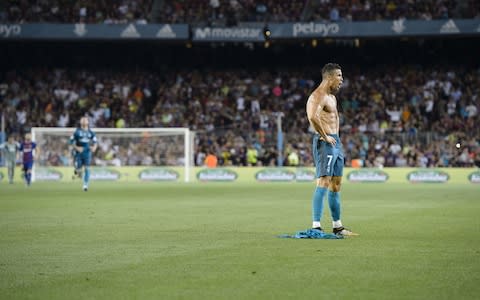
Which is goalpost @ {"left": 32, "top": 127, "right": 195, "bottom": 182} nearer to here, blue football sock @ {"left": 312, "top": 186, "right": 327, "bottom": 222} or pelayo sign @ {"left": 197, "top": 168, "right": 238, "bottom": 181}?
pelayo sign @ {"left": 197, "top": 168, "right": 238, "bottom": 181}

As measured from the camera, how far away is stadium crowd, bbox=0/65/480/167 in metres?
37.7

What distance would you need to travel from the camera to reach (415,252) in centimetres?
1077

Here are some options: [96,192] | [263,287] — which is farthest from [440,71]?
[263,287]

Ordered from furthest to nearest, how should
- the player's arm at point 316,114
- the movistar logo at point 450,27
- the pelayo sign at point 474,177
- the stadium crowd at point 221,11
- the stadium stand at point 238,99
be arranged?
1. the stadium crowd at point 221,11
2. the movistar logo at point 450,27
3. the stadium stand at point 238,99
4. the pelayo sign at point 474,177
5. the player's arm at point 316,114

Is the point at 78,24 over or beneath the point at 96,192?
over

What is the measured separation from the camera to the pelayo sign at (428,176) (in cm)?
3628

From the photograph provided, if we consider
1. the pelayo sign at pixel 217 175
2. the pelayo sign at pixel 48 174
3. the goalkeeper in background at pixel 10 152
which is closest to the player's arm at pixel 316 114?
the goalkeeper in background at pixel 10 152

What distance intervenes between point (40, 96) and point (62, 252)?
115ft

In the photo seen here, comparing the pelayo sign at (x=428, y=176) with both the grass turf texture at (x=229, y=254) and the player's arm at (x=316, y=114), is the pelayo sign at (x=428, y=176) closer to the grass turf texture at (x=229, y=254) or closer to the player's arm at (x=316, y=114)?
the grass turf texture at (x=229, y=254)

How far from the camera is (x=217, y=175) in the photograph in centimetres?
3781

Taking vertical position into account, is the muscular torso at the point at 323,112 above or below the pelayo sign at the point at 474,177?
above

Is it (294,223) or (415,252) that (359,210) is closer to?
(294,223)

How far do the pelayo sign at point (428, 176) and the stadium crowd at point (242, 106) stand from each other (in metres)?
1.17

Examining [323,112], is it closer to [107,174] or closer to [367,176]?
[367,176]
